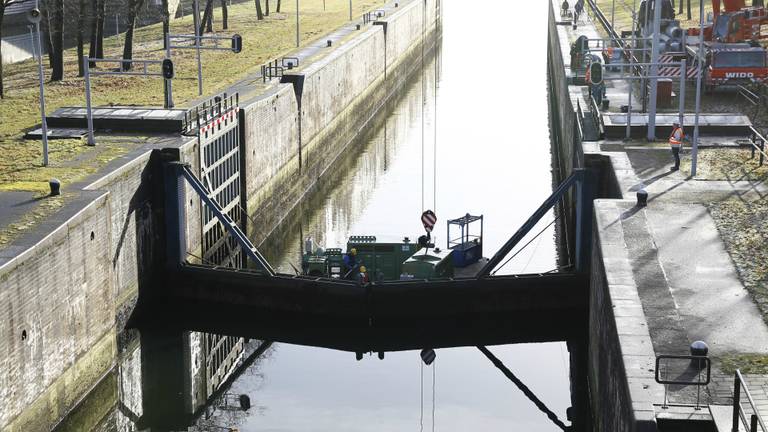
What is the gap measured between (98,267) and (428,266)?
28.5ft

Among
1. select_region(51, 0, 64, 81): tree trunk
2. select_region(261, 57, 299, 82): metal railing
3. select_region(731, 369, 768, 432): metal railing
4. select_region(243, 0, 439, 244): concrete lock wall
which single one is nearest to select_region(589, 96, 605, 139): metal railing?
select_region(243, 0, 439, 244): concrete lock wall

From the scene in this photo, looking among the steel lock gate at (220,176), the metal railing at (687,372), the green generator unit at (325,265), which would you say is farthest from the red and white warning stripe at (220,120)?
the metal railing at (687,372)

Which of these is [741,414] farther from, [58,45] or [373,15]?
[373,15]

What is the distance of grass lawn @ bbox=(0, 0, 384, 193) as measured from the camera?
3534cm

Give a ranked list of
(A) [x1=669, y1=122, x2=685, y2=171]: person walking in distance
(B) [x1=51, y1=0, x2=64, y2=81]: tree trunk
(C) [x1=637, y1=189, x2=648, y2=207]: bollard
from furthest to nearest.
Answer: (B) [x1=51, y1=0, x2=64, y2=81]: tree trunk, (A) [x1=669, y1=122, x2=685, y2=171]: person walking in distance, (C) [x1=637, y1=189, x2=648, y2=207]: bollard

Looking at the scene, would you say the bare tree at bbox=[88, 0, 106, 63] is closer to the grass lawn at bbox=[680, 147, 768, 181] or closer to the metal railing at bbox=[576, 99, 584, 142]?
the metal railing at bbox=[576, 99, 584, 142]

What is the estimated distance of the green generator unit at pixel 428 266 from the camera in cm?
3475

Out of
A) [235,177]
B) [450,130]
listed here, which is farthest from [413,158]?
[235,177]

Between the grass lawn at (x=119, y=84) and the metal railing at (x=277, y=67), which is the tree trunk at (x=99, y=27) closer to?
the grass lawn at (x=119, y=84)

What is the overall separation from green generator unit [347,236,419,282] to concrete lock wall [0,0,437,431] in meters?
4.97

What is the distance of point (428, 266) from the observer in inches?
1366

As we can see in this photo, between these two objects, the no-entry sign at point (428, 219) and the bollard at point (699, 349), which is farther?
the no-entry sign at point (428, 219)

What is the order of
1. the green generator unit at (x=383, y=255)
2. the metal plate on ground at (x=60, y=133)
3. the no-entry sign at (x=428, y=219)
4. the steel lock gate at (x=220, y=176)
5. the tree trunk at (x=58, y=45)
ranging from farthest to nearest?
the tree trunk at (x=58, y=45)
the metal plate on ground at (x=60, y=133)
the steel lock gate at (x=220, y=176)
the no-entry sign at (x=428, y=219)
the green generator unit at (x=383, y=255)

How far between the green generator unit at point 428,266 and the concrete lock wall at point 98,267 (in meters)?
6.52
